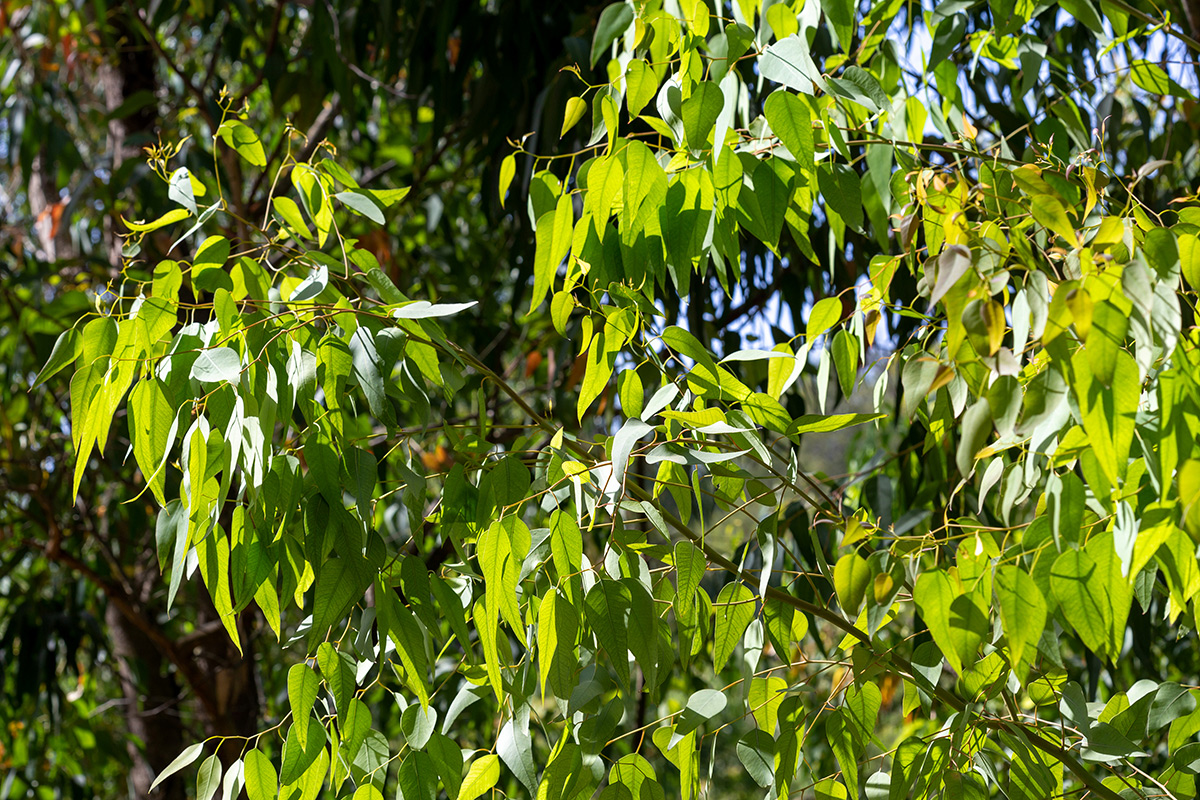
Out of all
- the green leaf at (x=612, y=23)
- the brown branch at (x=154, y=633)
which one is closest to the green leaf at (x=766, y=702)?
the green leaf at (x=612, y=23)

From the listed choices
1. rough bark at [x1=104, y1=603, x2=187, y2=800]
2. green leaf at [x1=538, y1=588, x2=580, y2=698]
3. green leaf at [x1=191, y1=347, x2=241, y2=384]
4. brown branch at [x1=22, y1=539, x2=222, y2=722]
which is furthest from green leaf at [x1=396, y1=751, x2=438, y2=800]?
rough bark at [x1=104, y1=603, x2=187, y2=800]

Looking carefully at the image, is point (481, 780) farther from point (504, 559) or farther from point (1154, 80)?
point (1154, 80)

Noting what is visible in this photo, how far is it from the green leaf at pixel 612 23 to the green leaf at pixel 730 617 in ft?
1.23

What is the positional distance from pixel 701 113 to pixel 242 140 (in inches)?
11.9

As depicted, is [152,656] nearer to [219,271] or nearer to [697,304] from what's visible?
[697,304]

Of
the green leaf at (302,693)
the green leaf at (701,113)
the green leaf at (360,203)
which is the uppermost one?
the green leaf at (701,113)

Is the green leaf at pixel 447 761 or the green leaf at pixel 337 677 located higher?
the green leaf at pixel 337 677

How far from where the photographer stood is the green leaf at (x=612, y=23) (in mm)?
710

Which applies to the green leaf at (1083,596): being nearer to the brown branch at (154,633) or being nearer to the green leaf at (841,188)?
the green leaf at (841,188)

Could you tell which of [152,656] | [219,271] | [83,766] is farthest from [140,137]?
[83,766]

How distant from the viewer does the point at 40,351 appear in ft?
4.81

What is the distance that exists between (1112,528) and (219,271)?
48cm

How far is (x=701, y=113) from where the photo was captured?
0.55m

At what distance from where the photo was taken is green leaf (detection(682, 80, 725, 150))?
55cm
